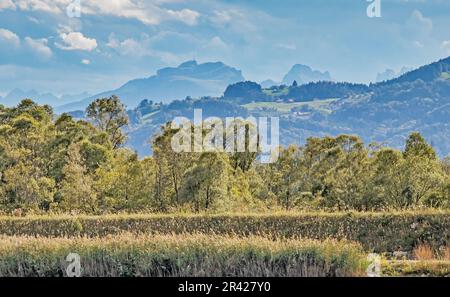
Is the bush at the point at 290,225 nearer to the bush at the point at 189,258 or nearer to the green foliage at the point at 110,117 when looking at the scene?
the bush at the point at 189,258

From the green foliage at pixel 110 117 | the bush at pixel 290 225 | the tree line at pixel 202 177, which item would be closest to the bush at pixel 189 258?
the bush at pixel 290 225

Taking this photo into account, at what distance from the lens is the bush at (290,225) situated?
17.8m

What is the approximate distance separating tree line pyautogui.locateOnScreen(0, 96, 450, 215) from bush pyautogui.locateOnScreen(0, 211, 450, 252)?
4.18 meters

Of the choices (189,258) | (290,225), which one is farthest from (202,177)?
(189,258)

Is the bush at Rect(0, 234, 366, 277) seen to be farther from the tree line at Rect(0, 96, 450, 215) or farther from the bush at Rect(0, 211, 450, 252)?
the tree line at Rect(0, 96, 450, 215)

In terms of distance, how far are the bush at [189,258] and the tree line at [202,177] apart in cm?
1327

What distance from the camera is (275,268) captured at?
9.88 m

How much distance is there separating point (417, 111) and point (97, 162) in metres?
141

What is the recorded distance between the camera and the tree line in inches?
1153

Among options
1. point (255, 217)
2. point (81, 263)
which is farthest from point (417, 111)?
point (81, 263)

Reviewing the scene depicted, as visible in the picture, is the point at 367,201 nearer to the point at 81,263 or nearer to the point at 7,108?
the point at 81,263

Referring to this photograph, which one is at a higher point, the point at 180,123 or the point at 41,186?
the point at 180,123

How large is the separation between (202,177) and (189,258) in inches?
741

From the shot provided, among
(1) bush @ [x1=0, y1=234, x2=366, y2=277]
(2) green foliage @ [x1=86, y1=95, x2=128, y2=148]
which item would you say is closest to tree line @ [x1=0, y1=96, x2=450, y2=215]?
(2) green foliage @ [x1=86, y1=95, x2=128, y2=148]
